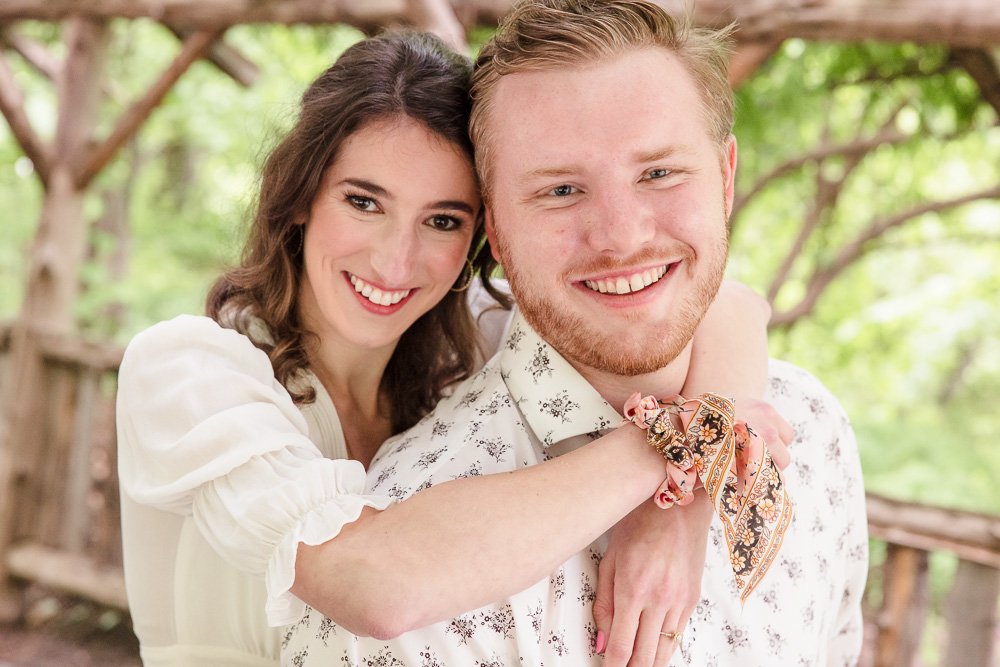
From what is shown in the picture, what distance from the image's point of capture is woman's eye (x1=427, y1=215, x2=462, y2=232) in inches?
75.0

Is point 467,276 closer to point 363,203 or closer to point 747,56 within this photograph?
point 363,203

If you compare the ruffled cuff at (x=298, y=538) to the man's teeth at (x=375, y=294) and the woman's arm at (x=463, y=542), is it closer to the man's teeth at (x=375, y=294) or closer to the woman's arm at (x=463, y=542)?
the woman's arm at (x=463, y=542)

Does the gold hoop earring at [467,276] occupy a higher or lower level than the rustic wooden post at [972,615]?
higher

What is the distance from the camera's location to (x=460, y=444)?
1.61m

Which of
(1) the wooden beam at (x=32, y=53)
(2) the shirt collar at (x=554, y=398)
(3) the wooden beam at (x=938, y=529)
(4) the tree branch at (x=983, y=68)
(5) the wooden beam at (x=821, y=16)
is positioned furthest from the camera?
(1) the wooden beam at (x=32, y=53)

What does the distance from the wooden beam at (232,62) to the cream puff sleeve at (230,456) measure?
132 inches

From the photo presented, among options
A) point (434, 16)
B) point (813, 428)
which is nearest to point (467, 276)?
point (813, 428)

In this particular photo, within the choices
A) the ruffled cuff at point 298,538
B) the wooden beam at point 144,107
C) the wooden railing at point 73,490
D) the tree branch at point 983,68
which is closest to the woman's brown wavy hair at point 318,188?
the ruffled cuff at point 298,538

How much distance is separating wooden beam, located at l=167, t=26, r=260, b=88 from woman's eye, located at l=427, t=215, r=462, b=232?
127 inches

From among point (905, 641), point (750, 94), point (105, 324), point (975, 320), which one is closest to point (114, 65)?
point (105, 324)

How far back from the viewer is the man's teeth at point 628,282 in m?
1.57

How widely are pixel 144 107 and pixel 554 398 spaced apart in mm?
3463

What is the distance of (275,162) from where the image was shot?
6.64ft

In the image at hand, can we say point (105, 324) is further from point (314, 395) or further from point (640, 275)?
point (640, 275)
